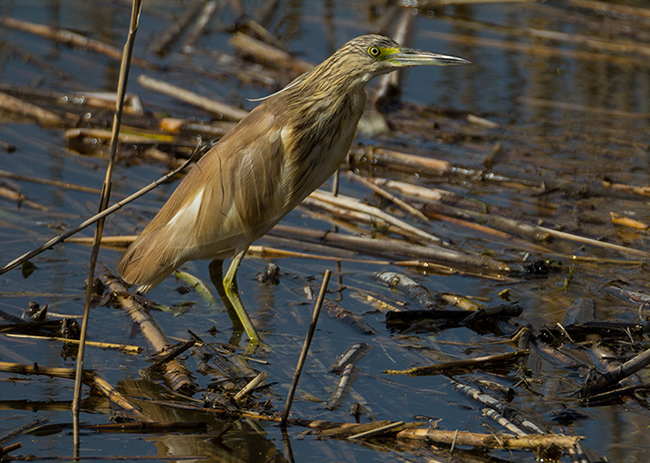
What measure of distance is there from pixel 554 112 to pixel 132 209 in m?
3.42

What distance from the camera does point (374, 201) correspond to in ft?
14.0

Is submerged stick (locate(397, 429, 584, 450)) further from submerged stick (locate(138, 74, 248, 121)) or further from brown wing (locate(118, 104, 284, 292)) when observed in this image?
submerged stick (locate(138, 74, 248, 121))

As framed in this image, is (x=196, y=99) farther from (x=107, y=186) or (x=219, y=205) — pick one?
(x=107, y=186)

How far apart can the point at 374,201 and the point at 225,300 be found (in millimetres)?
1330

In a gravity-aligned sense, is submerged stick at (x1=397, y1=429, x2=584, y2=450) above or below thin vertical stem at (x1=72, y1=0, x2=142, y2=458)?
below

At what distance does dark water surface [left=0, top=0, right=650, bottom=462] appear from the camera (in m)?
2.28

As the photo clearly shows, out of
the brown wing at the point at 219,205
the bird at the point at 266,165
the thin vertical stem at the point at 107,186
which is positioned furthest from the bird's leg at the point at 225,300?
the thin vertical stem at the point at 107,186

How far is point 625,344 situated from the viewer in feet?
9.12

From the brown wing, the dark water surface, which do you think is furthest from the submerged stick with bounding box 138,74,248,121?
the brown wing

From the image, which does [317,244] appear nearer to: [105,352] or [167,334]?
[167,334]

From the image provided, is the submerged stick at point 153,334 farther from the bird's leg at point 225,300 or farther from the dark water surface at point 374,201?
the bird's leg at point 225,300

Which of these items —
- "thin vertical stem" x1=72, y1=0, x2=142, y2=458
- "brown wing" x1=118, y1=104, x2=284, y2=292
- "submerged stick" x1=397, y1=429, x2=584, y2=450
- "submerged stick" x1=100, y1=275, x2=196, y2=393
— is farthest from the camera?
"brown wing" x1=118, y1=104, x2=284, y2=292

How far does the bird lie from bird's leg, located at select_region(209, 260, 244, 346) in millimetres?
19

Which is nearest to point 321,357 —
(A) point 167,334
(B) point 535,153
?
(A) point 167,334
